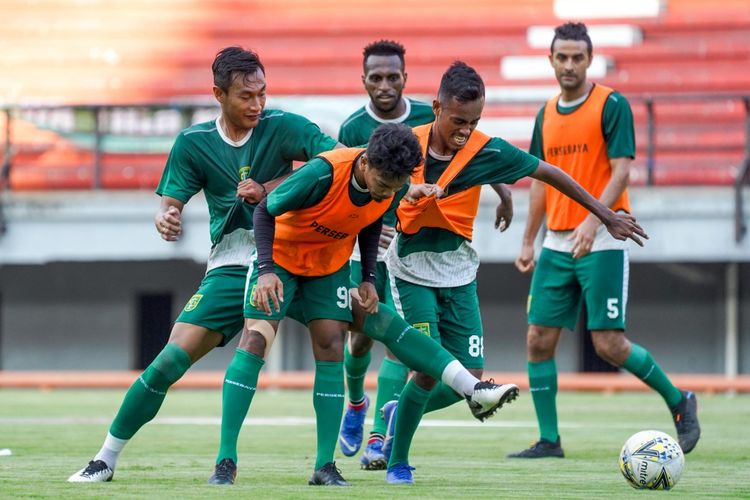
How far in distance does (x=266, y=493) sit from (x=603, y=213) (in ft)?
6.60

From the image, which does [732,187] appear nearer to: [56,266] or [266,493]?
[56,266]

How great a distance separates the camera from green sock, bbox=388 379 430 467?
5.80m

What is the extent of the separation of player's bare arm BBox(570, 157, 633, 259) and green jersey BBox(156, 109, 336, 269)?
5.71 ft

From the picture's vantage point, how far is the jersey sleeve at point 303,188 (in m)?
5.36

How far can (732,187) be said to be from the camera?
14594mm

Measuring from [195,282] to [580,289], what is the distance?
34.9ft

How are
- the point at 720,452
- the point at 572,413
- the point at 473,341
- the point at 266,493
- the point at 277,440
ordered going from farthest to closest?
the point at 572,413, the point at 277,440, the point at 720,452, the point at 473,341, the point at 266,493

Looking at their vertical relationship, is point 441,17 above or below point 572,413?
above

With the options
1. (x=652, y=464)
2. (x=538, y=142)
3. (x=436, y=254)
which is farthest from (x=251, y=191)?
(x=538, y=142)

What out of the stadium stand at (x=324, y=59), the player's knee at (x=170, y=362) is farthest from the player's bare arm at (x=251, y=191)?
the stadium stand at (x=324, y=59)

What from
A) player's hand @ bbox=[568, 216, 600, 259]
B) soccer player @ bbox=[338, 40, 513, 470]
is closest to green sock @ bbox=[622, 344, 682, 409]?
player's hand @ bbox=[568, 216, 600, 259]

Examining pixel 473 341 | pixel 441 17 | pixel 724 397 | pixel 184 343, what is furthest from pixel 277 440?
pixel 441 17

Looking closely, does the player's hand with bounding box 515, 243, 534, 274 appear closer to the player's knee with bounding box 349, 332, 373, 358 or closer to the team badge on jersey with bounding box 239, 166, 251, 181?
the player's knee with bounding box 349, 332, 373, 358

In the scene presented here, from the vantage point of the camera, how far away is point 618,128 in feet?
24.6
